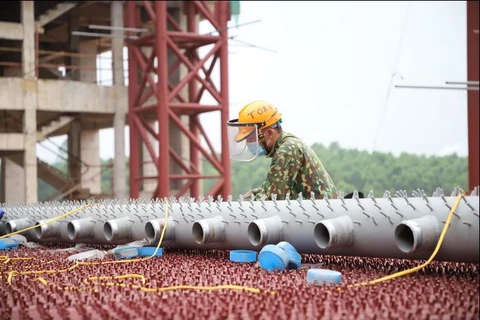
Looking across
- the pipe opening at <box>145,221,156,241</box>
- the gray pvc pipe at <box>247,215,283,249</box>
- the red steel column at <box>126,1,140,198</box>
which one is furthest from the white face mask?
the red steel column at <box>126,1,140,198</box>

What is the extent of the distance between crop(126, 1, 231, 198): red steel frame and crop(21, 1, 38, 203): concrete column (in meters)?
3.08

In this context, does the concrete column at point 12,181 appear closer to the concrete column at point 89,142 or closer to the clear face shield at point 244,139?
the concrete column at point 89,142

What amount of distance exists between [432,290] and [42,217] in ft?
21.5

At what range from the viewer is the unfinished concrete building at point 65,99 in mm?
21594

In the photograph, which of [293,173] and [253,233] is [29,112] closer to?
[293,173]

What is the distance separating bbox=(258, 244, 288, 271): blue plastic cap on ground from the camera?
18.5 ft

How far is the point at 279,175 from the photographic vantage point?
7.04 metres

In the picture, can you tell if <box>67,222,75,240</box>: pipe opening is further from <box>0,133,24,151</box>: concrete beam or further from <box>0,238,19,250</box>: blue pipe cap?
<box>0,133,24,151</box>: concrete beam

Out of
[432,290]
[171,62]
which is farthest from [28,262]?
[171,62]

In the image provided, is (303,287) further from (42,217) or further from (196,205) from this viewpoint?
(42,217)

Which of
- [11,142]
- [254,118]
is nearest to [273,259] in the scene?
[254,118]

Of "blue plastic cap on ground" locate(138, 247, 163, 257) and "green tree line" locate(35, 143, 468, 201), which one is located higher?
"blue plastic cap on ground" locate(138, 247, 163, 257)

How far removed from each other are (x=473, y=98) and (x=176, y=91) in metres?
8.84

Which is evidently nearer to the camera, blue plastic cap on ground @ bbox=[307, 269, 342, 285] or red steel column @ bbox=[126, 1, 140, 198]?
blue plastic cap on ground @ bbox=[307, 269, 342, 285]
